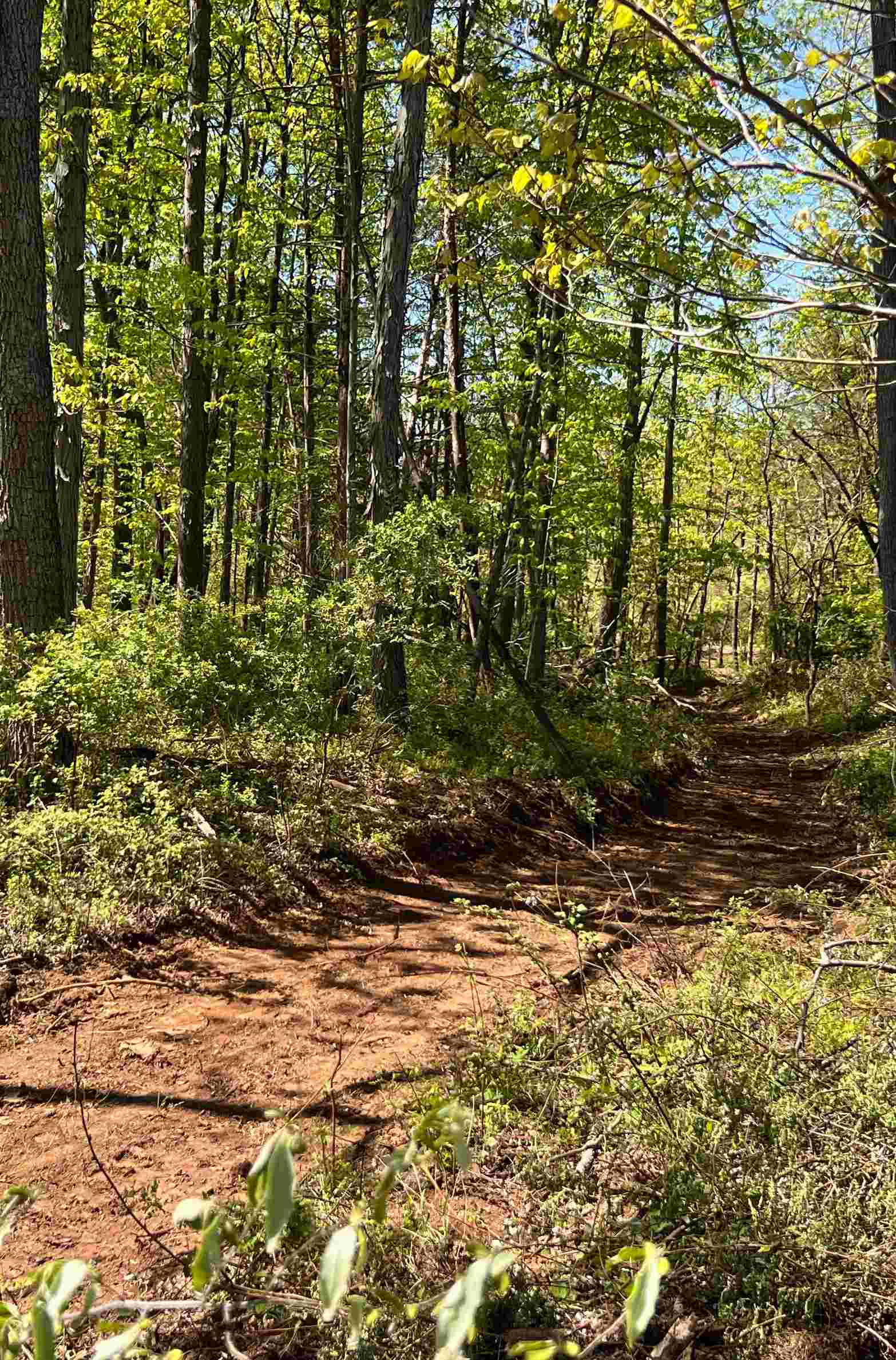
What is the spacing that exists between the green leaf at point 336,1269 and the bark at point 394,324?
7.75 meters

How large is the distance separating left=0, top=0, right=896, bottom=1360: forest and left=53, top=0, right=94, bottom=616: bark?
8 centimetres

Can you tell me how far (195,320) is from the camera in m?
11.4

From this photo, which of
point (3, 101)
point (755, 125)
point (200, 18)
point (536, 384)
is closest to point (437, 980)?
point (755, 125)

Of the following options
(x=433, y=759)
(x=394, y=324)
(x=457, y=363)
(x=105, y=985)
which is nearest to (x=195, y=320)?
(x=457, y=363)

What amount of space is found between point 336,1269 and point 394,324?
9.23 metres

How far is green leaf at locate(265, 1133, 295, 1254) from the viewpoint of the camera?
85cm

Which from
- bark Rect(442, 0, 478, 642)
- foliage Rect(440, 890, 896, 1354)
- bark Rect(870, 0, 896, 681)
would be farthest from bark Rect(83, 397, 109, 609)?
foliage Rect(440, 890, 896, 1354)

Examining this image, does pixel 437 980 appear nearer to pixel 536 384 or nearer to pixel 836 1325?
pixel 836 1325

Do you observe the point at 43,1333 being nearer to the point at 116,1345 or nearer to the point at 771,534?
the point at 116,1345

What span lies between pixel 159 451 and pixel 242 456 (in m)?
1.67

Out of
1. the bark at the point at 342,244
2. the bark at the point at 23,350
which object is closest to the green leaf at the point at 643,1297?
the bark at the point at 23,350

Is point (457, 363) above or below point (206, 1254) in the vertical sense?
above

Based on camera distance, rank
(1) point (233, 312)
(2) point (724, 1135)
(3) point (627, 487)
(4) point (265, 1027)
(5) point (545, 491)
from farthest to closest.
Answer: (3) point (627, 487)
(1) point (233, 312)
(5) point (545, 491)
(4) point (265, 1027)
(2) point (724, 1135)

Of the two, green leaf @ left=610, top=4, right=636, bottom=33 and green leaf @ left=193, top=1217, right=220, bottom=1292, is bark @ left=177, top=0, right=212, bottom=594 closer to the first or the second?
green leaf @ left=610, top=4, right=636, bottom=33
